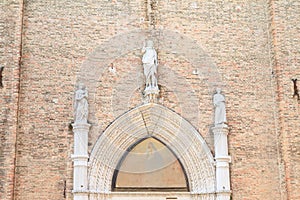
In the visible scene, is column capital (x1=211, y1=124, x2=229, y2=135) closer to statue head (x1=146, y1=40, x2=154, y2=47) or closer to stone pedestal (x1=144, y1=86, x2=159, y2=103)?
stone pedestal (x1=144, y1=86, x2=159, y2=103)

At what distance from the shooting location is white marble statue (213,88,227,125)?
11.7 m

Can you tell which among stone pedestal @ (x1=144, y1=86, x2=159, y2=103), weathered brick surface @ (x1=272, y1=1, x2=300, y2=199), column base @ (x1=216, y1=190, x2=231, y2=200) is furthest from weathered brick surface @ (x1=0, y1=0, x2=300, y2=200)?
column base @ (x1=216, y1=190, x2=231, y2=200)

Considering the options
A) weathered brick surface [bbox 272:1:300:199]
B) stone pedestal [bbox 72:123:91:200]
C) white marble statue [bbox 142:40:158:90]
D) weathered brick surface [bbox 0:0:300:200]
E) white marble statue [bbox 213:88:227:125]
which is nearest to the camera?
stone pedestal [bbox 72:123:91:200]

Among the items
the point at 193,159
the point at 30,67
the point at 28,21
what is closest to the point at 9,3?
the point at 28,21

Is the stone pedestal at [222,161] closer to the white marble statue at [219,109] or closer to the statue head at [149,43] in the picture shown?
the white marble statue at [219,109]

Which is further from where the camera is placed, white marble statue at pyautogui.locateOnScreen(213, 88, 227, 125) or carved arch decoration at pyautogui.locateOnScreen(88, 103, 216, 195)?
white marble statue at pyautogui.locateOnScreen(213, 88, 227, 125)

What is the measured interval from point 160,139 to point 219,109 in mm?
1457

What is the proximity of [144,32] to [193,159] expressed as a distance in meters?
3.11

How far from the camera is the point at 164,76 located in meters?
12.1

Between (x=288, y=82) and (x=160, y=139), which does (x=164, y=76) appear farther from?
(x=288, y=82)

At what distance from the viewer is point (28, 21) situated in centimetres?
1198

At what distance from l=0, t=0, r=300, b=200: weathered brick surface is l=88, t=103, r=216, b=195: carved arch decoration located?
0.21m

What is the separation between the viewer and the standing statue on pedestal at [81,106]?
11.3 metres

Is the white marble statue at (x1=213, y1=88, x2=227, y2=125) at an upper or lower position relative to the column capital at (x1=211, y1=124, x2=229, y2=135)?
upper
